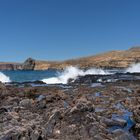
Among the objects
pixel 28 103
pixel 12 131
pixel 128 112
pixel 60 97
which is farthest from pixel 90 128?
pixel 60 97

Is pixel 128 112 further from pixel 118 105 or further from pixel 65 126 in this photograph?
pixel 65 126

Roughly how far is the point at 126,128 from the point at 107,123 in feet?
3.26

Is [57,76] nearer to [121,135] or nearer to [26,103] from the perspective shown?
[26,103]

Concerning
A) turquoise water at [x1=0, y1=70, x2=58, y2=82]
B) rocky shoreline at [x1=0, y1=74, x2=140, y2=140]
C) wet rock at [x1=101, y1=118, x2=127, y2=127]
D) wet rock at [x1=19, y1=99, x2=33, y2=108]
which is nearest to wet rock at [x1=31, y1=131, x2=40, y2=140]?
rocky shoreline at [x1=0, y1=74, x2=140, y2=140]

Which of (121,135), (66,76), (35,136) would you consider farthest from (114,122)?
(66,76)

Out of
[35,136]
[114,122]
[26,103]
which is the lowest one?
[114,122]

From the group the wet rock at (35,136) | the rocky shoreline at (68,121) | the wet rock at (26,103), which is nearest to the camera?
the wet rock at (35,136)

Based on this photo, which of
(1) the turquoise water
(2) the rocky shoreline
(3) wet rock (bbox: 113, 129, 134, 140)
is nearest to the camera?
(2) the rocky shoreline

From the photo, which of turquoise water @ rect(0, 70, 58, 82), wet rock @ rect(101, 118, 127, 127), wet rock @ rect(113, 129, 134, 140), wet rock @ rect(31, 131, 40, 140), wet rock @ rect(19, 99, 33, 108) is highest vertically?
turquoise water @ rect(0, 70, 58, 82)

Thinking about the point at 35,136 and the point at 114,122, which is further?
the point at 114,122

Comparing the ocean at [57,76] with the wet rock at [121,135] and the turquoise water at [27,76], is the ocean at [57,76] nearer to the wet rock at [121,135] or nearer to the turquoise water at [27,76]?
the turquoise water at [27,76]

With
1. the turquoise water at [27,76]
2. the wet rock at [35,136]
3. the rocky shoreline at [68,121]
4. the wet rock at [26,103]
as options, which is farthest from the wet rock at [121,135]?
the turquoise water at [27,76]

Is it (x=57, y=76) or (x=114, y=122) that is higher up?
(x=57, y=76)

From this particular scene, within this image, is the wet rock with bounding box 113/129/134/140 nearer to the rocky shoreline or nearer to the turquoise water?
the rocky shoreline
